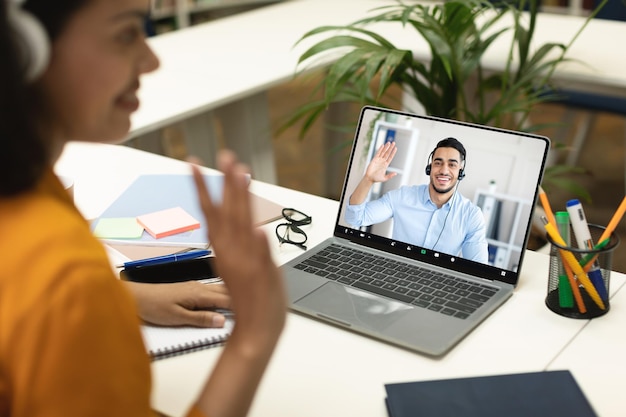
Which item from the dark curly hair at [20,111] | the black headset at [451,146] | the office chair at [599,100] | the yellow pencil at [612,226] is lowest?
the office chair at [599,100]

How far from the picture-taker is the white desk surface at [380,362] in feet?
3.10

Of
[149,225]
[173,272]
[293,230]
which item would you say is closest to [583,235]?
[293,230]

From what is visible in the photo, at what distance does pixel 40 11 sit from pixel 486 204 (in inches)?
29.4

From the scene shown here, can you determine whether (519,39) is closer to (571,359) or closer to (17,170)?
(571,359)

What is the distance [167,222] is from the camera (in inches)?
54.9

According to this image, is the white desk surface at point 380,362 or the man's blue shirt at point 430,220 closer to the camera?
the white desk surface at point 380,362

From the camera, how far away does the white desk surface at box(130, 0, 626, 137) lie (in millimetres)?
2137

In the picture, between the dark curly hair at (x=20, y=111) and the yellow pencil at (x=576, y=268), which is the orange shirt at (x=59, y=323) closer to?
the dark curly hair at (x=20, y=111)

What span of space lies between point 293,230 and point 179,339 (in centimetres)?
37

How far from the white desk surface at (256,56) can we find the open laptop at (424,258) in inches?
34.5

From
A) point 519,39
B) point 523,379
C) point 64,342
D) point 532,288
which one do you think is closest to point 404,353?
point 523,379

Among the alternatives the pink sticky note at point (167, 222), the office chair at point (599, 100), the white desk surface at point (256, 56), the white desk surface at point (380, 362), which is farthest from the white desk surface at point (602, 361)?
the office chair at point (599, 100)

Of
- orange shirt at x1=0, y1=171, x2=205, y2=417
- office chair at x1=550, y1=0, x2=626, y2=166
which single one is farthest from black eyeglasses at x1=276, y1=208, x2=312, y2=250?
office chair at x1=550, y1=0, x2=626, y2=166

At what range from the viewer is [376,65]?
5.82ft
